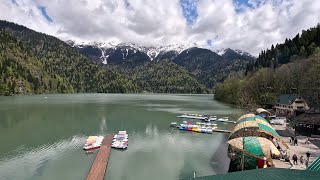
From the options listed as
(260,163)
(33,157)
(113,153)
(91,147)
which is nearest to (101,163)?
(113,153)

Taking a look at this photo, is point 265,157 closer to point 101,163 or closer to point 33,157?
point 101,163

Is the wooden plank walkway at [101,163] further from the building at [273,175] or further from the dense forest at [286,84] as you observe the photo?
the dense forest at [286,84]

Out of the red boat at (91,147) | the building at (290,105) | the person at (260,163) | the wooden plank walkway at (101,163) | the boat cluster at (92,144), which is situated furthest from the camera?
the building at (290,105)

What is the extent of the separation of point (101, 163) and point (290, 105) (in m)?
86.0

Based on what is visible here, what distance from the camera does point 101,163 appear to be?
46.4 m

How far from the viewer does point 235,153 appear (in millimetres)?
42031

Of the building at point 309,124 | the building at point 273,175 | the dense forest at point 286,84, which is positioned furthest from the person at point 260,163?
the dense forest at point 286,84

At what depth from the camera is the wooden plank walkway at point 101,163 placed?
40.3 metres

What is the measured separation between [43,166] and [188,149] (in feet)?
96.2

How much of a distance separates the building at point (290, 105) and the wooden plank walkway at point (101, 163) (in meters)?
69.3

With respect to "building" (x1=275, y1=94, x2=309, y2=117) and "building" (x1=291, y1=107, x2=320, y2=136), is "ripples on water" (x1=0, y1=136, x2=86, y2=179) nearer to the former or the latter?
"building" (x1=291, y1=107, x2=320, y2=136)

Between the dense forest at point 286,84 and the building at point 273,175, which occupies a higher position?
the dense forest at point 286,84

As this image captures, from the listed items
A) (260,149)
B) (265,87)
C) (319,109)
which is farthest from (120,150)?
(265,87)

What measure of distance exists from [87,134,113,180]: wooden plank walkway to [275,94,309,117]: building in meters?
69.3
